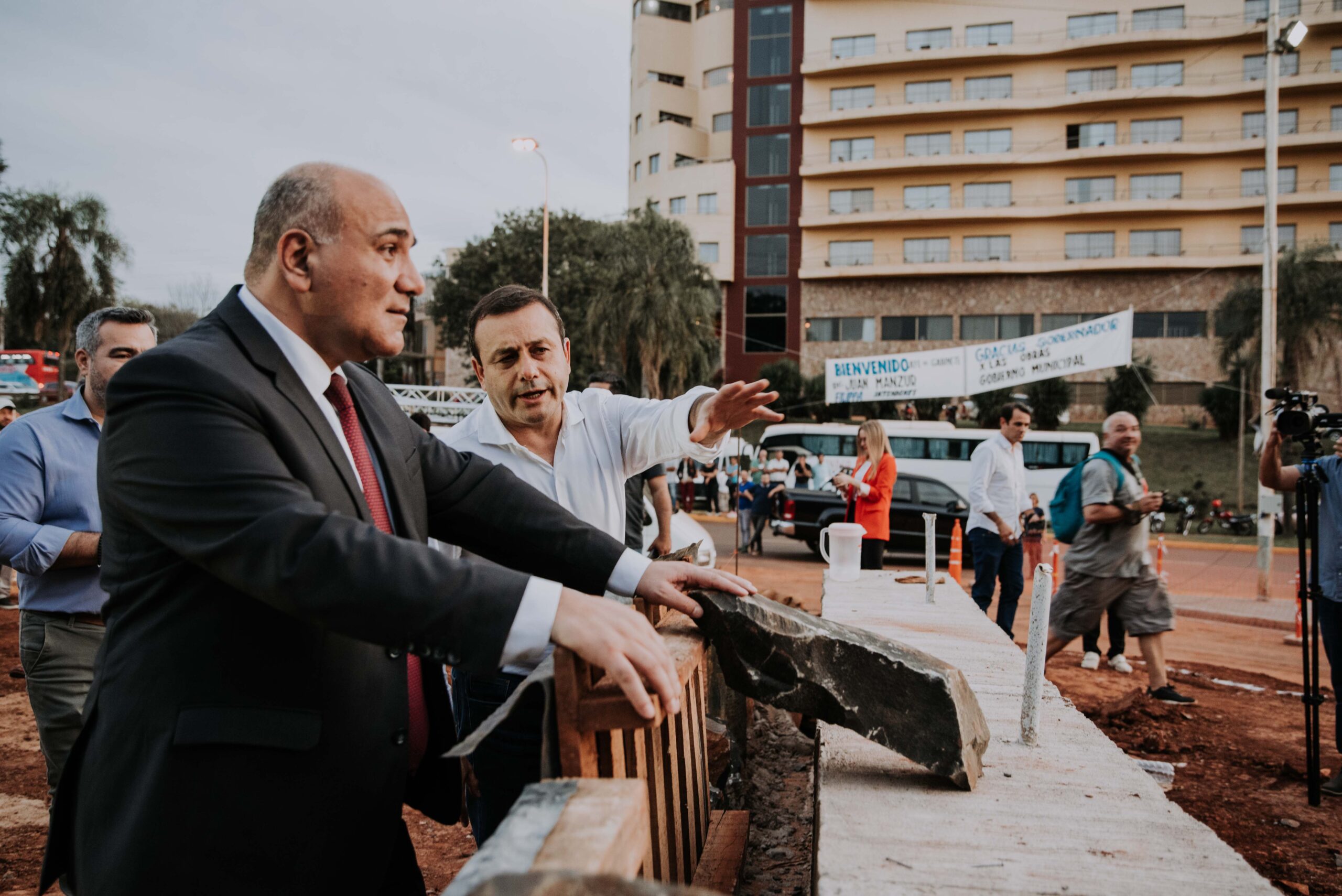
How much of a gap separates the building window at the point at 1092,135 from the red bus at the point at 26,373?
1950 inches

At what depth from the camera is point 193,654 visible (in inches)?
52.9

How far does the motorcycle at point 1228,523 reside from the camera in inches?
926

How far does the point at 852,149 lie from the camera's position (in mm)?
47062

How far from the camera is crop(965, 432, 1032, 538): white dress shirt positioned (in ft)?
24.3

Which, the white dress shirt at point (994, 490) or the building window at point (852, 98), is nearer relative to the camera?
the white dress shirt at point (994, 490)

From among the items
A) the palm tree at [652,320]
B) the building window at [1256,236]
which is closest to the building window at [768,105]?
the palm tree at [652,320]

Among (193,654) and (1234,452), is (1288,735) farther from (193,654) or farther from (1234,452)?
(1234,452)

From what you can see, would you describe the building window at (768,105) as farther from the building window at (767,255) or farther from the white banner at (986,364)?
the white banner at (986,364)

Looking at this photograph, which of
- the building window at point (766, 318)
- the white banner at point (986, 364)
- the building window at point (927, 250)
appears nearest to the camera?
the white banner at point (986, 364)

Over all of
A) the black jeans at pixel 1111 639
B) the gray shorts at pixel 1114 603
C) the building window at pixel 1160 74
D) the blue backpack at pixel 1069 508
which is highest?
the building window at pixel 1160 74

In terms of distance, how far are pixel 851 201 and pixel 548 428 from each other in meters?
47.3

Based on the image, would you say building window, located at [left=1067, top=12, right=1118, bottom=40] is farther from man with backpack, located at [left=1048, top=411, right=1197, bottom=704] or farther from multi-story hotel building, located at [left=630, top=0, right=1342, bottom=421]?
man with backpack, located at [left=1048, top=411, right=1197, bottom=704]

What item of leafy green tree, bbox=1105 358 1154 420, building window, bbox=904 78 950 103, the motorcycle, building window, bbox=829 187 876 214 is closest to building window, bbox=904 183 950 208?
building window, bbox=829 187 876 214

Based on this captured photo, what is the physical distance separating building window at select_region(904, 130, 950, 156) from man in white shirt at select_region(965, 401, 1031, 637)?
138 feet
